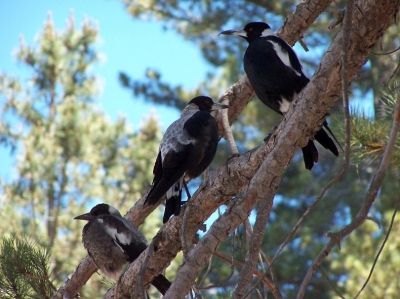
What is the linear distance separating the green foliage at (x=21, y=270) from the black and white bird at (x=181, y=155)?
0.80 meters

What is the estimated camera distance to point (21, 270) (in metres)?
3.79

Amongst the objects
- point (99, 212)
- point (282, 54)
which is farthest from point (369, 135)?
point (99, 212)

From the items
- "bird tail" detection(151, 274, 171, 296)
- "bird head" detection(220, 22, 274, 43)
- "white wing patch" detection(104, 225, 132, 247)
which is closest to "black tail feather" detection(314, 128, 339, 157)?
"bird tail" detection(151, 274, 171, 296)

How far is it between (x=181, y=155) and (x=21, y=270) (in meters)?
1.28

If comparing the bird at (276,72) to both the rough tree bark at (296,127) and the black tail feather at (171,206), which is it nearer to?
the black tail feather at (171,206)

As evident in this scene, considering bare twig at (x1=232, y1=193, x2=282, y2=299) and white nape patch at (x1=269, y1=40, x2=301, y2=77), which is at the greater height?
white nape patch at (x1=269, y1=40, x2=301, y2=77)

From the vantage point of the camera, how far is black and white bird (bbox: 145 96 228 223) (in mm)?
4051

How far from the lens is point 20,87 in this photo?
13.0 meters

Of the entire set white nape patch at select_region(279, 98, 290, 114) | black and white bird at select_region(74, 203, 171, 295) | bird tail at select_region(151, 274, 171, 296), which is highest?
white nape patch at select_region(279, 98, 290, 114)

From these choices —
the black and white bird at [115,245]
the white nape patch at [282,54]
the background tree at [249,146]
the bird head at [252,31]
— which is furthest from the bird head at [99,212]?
the background tree at [249,146]

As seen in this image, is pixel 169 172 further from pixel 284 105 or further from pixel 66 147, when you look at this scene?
pixel 66 147

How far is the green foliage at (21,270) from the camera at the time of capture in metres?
3.75

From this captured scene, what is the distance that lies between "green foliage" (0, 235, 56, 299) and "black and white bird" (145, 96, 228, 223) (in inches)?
31.5

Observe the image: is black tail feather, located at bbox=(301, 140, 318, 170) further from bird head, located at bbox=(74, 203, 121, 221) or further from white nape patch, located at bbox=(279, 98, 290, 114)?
bird head, located at bbox=(74, 203, 121, 221)
